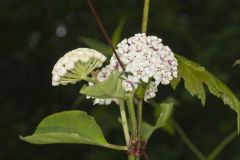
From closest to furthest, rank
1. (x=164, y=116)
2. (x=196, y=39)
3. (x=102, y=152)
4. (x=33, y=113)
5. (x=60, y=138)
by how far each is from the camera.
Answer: (x=60, y=138), (x=164, y=116), (x=102, y=152), (x=196, y=39), (x=33, y=113)

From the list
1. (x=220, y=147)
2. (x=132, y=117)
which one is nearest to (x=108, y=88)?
(x=132, y=117)

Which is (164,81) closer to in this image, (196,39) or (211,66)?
(211,66)

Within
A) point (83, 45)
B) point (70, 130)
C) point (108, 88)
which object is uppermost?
point (83, 45)

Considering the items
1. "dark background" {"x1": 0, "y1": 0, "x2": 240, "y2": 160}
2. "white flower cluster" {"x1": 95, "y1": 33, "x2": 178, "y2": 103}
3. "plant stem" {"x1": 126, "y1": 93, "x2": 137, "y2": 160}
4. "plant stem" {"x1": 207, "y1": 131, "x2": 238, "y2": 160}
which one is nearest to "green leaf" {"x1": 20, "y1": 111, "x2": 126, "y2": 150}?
"plant stem" {"x1": 126, "y1": 93, "x2": 137, "y2": 160}

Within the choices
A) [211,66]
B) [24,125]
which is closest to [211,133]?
[211,66]

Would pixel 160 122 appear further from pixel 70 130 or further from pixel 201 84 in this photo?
pixel 70 130
